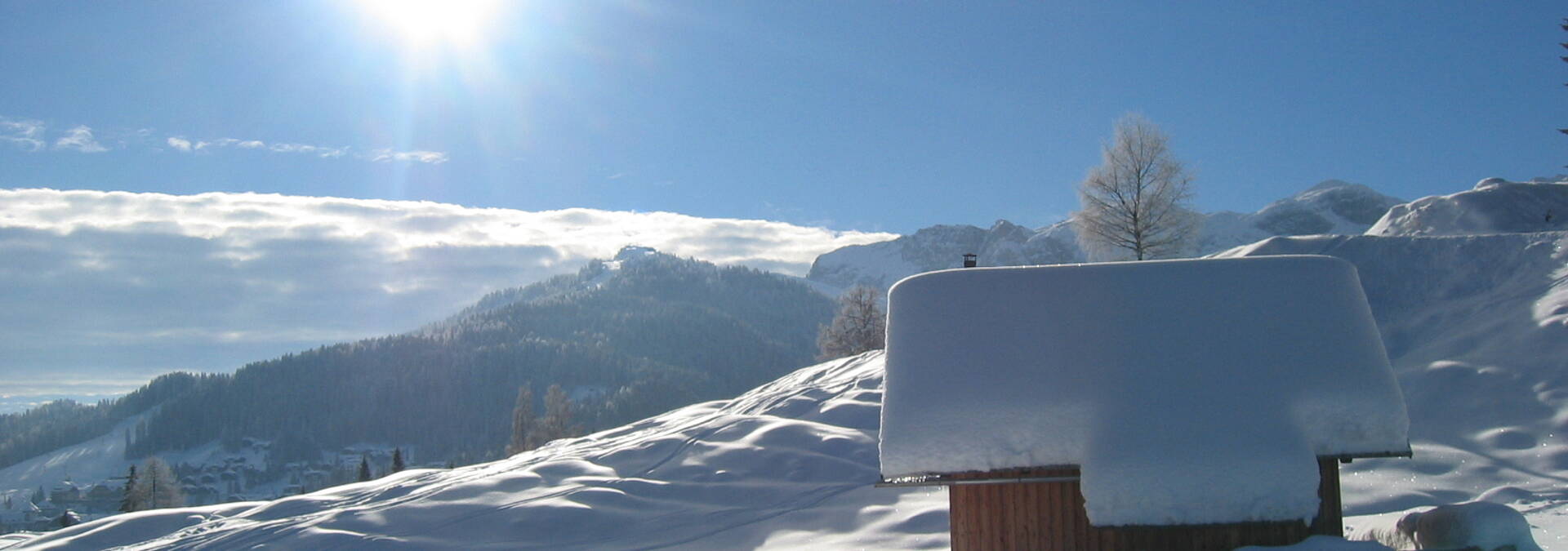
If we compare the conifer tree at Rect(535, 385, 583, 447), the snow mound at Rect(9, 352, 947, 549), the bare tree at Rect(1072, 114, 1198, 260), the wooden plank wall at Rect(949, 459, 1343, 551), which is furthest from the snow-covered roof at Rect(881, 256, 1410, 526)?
the conifer tree at Rect(535, 385, 583, 447)

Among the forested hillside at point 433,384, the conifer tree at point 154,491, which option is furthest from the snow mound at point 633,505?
the forested hillside at point 433,384

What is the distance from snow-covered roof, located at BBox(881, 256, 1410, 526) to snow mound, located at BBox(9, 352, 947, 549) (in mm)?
8255

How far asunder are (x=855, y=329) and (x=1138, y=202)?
23584 mm

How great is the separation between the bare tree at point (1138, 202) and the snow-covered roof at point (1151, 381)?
22.5 m

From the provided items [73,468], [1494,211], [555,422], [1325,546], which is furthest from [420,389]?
[1325,546]

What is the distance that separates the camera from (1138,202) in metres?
34.2

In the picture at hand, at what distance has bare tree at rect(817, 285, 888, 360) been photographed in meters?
54.8

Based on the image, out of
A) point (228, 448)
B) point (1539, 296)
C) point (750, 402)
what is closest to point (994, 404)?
point (1539, 296)

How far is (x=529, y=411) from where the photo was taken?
5925 cm

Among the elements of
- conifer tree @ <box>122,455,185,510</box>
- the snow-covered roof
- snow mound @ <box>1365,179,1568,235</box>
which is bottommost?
conifer tree @ <box>122,455,185,510</box>

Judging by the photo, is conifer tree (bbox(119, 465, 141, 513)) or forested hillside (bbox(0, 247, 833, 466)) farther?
forested hillside (bbox(0, 247, 833, 466))

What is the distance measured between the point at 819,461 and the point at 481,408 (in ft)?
500

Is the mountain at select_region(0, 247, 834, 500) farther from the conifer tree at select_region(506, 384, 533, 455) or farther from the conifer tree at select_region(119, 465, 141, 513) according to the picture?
the conifer tree at select_region(119, 465, 141, 513)

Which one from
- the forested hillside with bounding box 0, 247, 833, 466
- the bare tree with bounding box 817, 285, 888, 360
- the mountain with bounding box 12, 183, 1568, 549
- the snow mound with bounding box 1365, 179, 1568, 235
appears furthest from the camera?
the forested hillside with bounding box 0, 247, 833, 466
